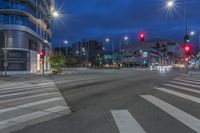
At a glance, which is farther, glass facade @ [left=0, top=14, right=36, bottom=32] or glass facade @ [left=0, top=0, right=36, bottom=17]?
glass facade @ [left=0, top=0, right=36, bottom=17]

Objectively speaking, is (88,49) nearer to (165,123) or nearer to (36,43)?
(36,43)

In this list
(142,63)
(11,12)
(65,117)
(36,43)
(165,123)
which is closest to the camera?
(165,123)

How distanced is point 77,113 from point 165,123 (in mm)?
2773

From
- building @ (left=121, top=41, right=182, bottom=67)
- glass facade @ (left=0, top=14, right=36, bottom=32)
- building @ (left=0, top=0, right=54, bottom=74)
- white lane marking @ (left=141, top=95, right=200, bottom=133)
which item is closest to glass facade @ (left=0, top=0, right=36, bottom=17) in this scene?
building @ (left=0, top=0, right=54, bottom=74)

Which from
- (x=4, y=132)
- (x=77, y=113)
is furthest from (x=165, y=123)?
(x=4, y=132)

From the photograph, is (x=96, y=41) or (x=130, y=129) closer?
(x=130, y=129)

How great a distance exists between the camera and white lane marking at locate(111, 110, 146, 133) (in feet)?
20.8

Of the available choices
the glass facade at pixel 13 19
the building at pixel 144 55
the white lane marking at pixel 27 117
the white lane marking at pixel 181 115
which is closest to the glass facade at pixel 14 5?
the glass facade at pixel 13 19

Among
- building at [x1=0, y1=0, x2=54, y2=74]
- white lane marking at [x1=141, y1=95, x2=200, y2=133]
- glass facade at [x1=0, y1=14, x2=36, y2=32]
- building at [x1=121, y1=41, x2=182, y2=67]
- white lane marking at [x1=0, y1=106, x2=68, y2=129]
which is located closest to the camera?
white lane marking at [x1=141, y1=95, x2=200, y2=133]

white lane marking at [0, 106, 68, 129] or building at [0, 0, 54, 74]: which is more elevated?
building at [0, 0, 54, 74]

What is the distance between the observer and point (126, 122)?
716 cm

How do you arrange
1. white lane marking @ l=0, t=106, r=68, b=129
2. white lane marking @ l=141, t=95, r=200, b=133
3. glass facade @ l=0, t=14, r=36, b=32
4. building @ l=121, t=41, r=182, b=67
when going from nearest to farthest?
1. white lane marking @ l=141, t=95, r=200, b=133
2. white lane marking @ l=0, t=106, r=68, b=129
3. glass facade @ l=0, t=14, r=36, b=32
4. building @ l=121, t=41, r=182, b=67

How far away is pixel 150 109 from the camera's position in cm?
909

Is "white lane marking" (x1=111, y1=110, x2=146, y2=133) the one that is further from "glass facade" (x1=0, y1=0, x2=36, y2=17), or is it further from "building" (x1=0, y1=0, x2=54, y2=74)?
"glass facade" (x1=0, y1=0, x2=36, y2=17)
